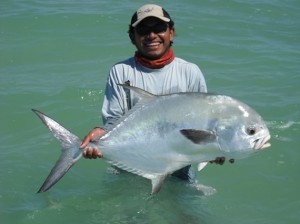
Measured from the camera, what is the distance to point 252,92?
7.56m

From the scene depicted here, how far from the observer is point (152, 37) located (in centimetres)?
391

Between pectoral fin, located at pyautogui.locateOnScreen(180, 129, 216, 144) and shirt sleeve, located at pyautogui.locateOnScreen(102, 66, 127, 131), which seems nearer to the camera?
pectoral fin, located at pyautogui.locateOnScreen(180, 129, 216, 144)

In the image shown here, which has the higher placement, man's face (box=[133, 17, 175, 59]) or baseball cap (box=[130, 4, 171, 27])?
baseball cap (box=[130, 4, 171, 27])

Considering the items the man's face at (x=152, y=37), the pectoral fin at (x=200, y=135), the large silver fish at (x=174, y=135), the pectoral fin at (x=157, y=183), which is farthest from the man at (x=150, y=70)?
the pectoral fin at (x=200, y=135)

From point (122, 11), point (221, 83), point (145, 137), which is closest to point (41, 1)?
point (122, 11)

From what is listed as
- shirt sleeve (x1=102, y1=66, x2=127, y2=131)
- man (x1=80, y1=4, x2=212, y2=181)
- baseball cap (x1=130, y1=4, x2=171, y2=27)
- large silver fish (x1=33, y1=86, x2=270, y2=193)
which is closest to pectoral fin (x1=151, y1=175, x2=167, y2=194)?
large silver fish (x1=33, y1=86, x2=270, y2=193)

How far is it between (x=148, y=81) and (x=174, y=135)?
0.75m

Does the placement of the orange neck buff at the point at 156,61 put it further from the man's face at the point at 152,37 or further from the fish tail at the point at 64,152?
the fish tail at the point at 64,152

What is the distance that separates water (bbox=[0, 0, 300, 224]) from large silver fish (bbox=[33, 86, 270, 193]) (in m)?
1.08

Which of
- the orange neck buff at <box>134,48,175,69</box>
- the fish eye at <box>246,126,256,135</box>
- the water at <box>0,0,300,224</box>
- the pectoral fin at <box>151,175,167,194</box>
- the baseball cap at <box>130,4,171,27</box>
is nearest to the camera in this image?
the fish eye at <box>246,126,256,135</box>

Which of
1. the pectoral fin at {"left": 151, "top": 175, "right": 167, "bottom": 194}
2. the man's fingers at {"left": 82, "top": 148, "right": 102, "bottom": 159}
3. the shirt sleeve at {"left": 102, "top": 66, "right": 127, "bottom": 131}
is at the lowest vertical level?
the pectoral fin at {"left": 151, "top": 175, "right": 167, "bottom": 194}

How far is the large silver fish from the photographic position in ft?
10.9

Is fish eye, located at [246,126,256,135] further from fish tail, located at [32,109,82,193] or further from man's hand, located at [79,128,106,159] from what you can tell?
fish tail, located at [32,109,82,193]

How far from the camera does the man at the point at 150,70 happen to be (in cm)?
392
